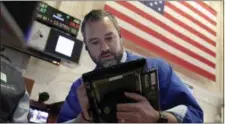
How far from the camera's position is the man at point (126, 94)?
72 centimetres

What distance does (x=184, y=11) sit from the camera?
10.8ft

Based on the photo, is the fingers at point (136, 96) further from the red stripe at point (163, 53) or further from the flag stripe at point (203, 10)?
the flag stripe at point (203, 10)

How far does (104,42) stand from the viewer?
97 cm

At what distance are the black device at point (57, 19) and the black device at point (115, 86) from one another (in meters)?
1.87

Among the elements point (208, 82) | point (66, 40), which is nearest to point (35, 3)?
point (66, 40)

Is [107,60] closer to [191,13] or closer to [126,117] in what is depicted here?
[126,117]

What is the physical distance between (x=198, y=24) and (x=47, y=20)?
5.52ft

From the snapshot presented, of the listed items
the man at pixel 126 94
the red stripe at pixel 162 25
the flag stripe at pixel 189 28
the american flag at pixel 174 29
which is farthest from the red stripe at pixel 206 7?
the man at pixel 126 94

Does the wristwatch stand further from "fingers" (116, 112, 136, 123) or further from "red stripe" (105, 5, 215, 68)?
"red stripe" (105, 5, 215, 68)

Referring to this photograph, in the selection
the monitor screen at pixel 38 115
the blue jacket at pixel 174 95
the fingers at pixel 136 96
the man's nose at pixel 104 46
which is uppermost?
the man's nose at pixel 104 46

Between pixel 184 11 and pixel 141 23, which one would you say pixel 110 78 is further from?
pixel 184 11

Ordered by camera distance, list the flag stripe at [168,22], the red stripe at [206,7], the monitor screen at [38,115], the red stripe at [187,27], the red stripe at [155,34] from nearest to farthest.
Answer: the monitor screen at [38,115], the red stripe at [155,34], the flag stripe at [168,22], the red stripe at [187,27], the red stripe at [206,7]

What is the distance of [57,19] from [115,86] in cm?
195

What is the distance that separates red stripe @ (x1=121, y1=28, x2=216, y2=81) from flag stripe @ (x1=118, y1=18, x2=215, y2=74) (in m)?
0.03
